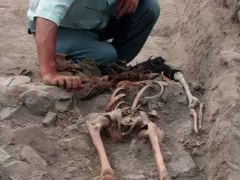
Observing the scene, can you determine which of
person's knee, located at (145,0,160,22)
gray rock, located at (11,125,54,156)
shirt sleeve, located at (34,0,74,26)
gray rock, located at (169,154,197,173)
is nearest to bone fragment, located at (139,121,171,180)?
gray rock, located at (169,154,197,173)

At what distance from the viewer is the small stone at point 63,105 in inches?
112

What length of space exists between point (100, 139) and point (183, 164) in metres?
0.37

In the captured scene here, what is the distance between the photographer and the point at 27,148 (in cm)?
249

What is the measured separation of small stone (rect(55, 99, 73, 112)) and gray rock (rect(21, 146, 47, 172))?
0.40 metres

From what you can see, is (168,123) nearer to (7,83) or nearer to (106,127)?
(106,127)

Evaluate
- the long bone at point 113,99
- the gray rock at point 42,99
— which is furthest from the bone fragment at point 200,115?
the gray rock at point 42,99

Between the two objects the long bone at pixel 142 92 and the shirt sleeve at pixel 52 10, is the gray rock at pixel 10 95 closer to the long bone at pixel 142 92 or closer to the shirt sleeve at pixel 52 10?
the shirt sleeve at pixel 52 10

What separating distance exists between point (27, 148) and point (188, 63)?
1.55 meters

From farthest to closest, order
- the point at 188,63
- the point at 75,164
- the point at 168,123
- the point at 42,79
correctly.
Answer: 1. the point at 188,63
2. the point at 42,79
3. the point at 168,123
4. the point at 75,164

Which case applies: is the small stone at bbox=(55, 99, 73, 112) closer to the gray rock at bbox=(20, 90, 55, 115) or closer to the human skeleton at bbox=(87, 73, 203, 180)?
the gray rock at bbox=(20, 90, 55, 115)

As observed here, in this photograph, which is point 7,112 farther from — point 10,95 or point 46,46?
point 46,46

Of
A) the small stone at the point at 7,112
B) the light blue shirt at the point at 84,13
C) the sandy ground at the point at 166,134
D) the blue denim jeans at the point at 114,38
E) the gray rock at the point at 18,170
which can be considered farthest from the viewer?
the blue denim jeans at the point at 114,38

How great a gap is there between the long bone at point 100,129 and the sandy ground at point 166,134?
0.07 metres

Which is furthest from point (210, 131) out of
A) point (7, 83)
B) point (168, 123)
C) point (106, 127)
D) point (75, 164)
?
point (7, 83)
